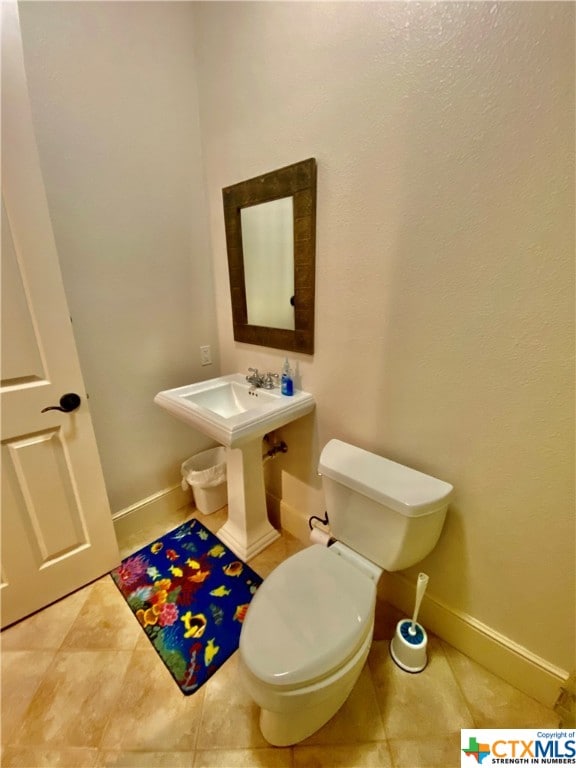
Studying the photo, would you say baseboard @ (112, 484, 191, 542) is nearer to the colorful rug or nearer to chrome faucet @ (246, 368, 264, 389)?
the colorful rug

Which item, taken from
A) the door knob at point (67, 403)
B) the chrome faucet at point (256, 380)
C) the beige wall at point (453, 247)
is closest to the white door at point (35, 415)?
the door knob at point (67, 403)

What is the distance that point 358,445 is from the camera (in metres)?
1.30

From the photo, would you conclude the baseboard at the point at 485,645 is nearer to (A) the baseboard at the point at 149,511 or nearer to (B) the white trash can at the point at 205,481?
(B) the white trash can at the point at 205,481

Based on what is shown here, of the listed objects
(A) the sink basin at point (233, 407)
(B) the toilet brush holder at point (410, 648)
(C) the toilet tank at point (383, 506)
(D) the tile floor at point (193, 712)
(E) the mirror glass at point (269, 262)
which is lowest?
(D) the tile floor at point (193, 712)

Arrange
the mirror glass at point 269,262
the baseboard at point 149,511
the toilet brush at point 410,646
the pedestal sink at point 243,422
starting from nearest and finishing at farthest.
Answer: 1. the toilet brush at point 410,646
2. the pedestal sink at point 243,422
3. the mirror glass at point 269,262
4. the baseboard at point 149,511

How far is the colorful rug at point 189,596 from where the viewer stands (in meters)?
1.14

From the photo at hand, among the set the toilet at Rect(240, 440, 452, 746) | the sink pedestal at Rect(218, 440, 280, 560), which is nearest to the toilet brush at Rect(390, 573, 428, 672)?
the toilet at Rect(240, 440, 452, 746)

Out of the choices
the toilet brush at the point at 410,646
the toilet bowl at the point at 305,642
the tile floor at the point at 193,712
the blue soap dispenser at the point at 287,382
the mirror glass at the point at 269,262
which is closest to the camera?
the toilet bowl at the point at 305,642

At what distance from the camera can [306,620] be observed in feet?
2.85

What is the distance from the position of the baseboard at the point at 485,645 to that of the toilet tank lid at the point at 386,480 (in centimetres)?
53

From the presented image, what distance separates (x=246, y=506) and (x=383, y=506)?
785 mm

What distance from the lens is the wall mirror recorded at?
124 cm

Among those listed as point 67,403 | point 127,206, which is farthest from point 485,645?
point 127,206

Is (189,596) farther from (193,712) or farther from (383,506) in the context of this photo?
(383,506)
